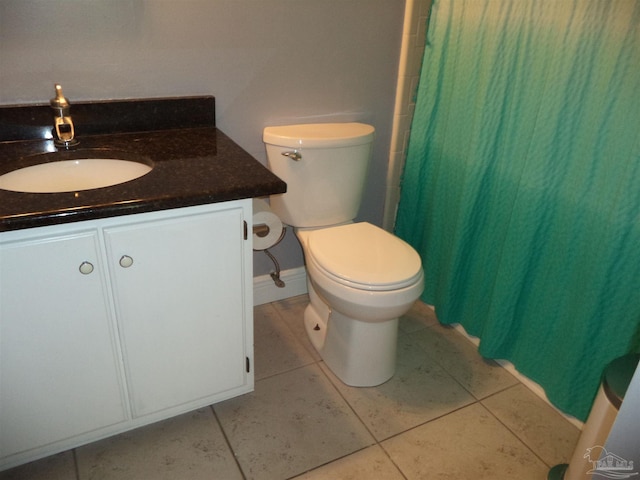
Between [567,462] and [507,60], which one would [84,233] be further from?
[567,462]

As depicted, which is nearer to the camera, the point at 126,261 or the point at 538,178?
the point at 126,261

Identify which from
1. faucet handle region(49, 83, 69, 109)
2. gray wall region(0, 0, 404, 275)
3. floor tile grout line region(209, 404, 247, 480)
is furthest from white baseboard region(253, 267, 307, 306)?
faucet handle region(49, 83, 69, 109)

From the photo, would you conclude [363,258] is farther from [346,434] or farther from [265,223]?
[346,434]

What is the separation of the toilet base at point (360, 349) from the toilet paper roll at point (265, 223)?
14.0 inches

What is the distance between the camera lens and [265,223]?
181 centimetres

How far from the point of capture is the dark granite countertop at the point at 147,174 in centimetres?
110

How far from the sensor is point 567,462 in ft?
5.08

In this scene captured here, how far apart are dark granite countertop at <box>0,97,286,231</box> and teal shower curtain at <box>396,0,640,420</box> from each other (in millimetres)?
844

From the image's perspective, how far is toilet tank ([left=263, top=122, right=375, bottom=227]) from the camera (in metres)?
1.79

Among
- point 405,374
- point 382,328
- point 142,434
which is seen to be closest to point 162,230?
point 142,434

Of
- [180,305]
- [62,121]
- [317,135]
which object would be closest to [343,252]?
[317,135]

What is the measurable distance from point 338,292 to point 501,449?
2.37 feet

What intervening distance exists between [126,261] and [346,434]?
0.89m

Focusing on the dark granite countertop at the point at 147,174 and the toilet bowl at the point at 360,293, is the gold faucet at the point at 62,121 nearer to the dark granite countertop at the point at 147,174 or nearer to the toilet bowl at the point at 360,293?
the dark granite countertop at the point at 147,174
